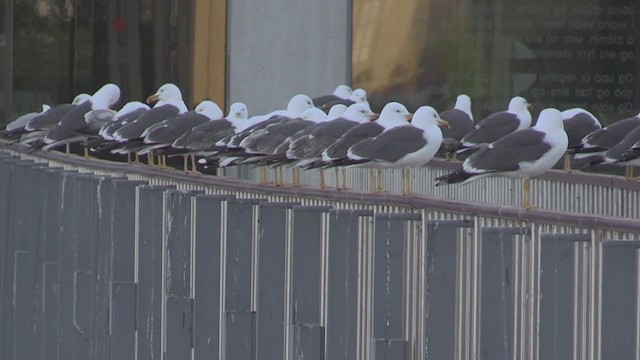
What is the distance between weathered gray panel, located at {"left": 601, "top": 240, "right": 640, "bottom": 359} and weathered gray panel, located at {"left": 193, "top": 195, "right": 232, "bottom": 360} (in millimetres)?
3076

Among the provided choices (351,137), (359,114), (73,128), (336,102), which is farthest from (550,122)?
(336,102)

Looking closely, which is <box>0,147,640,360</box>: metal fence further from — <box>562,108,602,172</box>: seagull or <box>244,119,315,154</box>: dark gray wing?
<box>562,108,602,172</box>: seagull

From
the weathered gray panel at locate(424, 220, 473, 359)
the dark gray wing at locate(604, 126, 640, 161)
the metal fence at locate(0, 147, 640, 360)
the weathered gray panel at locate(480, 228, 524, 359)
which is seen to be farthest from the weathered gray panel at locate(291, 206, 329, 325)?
the dark gray wing at locate(604, 126, 640, 161)

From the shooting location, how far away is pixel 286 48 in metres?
19.5

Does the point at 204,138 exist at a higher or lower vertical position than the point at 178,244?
higher

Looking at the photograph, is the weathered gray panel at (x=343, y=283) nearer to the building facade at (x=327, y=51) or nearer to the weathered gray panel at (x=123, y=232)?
the weathered gray panel at (x=123, y=232)

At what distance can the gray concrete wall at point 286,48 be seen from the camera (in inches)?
766

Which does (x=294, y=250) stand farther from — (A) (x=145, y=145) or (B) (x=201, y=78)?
(B) (x=201, y=78)

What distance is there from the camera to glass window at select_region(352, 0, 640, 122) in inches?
752

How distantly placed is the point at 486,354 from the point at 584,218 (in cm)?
52

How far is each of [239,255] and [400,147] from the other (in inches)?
121

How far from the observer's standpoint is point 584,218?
18.1ft

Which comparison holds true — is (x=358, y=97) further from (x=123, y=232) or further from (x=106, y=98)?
(x=123, y=232)

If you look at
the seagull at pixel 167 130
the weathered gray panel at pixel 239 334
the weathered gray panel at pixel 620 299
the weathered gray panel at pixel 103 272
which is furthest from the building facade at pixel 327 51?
the weathered gray panel at pixel 620 299
